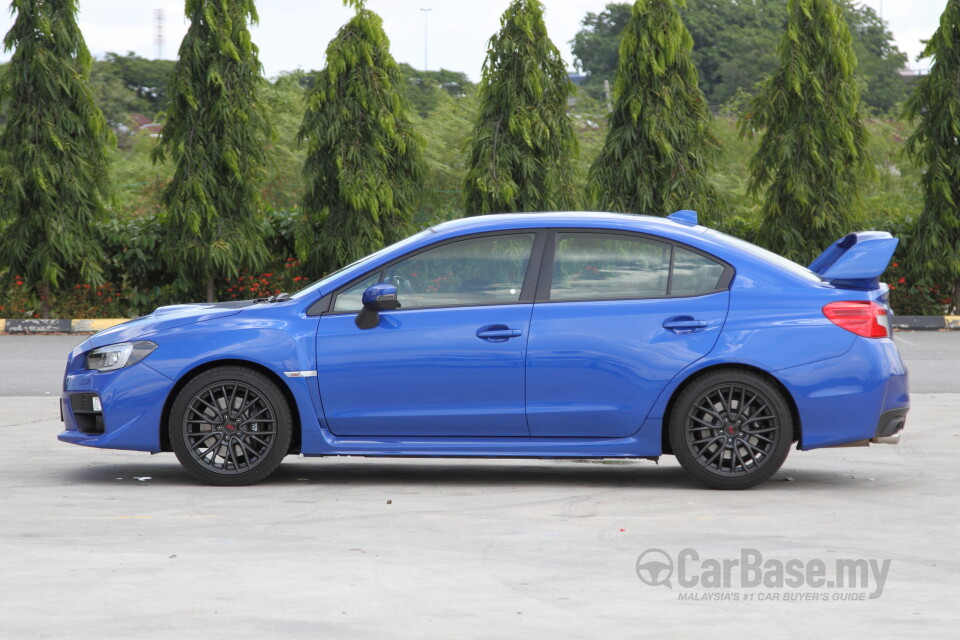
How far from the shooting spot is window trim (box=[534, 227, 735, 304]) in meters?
7.62

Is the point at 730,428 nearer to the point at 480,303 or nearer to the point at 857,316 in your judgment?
the point at 857,316

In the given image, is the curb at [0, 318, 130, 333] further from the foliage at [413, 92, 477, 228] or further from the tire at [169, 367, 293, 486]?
the tire at [169, 367, 293, 486]

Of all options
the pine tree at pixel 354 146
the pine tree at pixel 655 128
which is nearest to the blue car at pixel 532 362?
the pine tree at pixel 354 146

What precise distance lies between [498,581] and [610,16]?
246 ft

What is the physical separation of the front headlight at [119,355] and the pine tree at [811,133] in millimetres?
13835

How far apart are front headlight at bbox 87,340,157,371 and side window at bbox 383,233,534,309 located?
4.72 feet

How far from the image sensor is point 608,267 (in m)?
7.71

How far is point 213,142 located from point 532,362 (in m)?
13.4

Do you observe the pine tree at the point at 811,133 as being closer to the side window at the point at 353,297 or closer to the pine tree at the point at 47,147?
the pine tree at the point at 47,147

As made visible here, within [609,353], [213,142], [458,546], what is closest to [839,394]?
[609,353]

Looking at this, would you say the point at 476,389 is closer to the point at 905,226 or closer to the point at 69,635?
the point at 69,635

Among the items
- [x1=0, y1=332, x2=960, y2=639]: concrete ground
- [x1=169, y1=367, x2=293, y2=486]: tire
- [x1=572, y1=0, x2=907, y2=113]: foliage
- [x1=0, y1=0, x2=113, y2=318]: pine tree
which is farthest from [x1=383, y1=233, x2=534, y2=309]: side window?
[x1=572, y1=0, x2=907, y2=113]: foliage

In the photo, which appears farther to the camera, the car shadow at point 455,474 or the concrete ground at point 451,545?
the car shadow at point 455,474

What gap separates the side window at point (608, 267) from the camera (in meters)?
7.65
